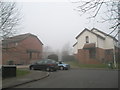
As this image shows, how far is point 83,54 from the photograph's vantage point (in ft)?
169

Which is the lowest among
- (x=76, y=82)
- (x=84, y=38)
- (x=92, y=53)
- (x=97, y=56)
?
(x=76, y=82)

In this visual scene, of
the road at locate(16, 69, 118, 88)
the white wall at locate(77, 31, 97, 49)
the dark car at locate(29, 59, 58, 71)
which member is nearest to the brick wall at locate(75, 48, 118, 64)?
the white wall at locate(77, 31, 97, 49)

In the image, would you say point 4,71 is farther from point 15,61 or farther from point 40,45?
point 40,45

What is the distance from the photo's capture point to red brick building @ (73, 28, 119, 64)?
4953 cm

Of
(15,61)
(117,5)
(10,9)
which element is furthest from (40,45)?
A: (117,5)

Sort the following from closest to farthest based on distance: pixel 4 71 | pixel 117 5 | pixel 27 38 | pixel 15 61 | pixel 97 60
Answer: pixel 117 5 < pixel 4 71 < pixel 97 60 < pixel 15 61 < pixel 27 38

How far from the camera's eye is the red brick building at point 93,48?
163 feet

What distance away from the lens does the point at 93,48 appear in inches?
1976

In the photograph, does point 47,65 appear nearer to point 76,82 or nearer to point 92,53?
point 76,82

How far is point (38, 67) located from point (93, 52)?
78.0ft

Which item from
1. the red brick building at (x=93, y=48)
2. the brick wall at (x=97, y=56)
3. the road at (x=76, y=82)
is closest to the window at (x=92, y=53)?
the red brick building at (x=93, y=48)

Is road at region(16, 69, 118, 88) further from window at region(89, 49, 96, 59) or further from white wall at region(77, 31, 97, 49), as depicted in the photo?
window at region(89, 49, 96, 59)

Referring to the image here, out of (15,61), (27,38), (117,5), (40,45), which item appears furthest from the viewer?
(40,45)

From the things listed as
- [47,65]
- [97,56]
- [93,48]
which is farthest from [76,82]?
[93,48]
